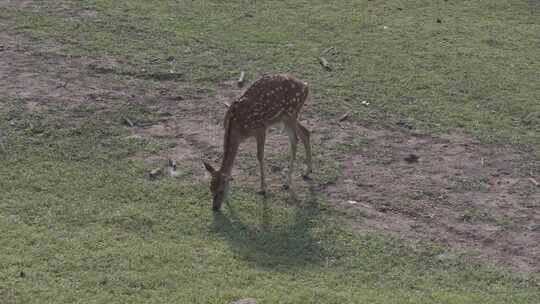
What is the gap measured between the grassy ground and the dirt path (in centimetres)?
28

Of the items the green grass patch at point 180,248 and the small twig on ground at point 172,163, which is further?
the small twig on ground at point 172,163

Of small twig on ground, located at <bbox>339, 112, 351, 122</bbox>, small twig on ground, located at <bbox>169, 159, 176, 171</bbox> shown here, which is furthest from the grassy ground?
small twig on ground, located at <bbox>169, 159, 176, 171</bbox>

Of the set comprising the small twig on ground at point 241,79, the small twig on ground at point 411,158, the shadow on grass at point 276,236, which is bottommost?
the shadow on grass at point 276,236

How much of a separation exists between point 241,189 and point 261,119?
0.74 m

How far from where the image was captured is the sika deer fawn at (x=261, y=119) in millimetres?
8241

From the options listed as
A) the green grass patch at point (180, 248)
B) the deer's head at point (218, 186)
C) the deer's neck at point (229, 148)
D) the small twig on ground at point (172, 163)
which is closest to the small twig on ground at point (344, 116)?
the green grass patch at point (180, 248)

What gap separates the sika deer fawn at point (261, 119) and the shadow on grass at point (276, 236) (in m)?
0.31

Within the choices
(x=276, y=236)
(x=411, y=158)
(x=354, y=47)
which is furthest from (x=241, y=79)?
(x=276, y=236)

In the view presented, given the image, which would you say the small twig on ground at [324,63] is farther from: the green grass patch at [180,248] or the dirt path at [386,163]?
the green grass patch at [180,248]

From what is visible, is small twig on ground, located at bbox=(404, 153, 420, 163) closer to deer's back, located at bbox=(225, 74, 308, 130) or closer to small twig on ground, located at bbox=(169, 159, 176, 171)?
deer's back, located at bbox=(225, 74, 308, 130)

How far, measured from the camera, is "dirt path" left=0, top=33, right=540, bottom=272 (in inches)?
319

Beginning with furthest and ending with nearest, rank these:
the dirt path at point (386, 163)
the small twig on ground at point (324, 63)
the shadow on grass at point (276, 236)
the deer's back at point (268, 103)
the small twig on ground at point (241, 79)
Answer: the small twig on ground at point (324, 63) < the small twig on ground at point (241, 79) < the deer's back at point (268, 103) < the dirt path at point (386, 163) < the shadow on grass at point (276, 236)

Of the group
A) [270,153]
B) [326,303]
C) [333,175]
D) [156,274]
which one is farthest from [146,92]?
[326,303]

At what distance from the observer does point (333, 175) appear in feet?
29.3
